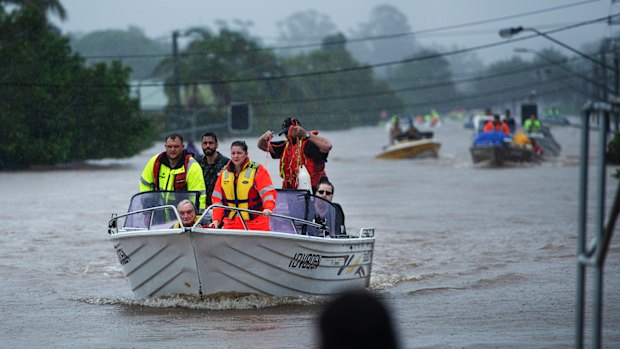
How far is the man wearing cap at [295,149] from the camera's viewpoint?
1384 cm

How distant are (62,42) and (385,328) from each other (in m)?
51.7

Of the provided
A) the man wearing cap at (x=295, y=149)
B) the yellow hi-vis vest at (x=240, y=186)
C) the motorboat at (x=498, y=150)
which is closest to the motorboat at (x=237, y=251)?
the yellow hi-vis vest at (x=240, y=186)

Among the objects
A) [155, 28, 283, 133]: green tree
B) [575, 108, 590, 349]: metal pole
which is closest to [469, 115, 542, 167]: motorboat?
[155, 28, 283, 133]: green tree

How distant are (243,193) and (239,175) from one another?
0.19 m

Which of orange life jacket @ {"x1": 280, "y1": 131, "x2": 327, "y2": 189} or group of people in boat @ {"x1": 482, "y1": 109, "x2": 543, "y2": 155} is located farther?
group of people in boat @ {"x1": 482, "y1": 109, "x2": 543, "y2": 155}

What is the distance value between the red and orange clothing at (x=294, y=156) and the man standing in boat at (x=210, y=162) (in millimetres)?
708

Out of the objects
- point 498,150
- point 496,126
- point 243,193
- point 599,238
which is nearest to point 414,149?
point 496,126

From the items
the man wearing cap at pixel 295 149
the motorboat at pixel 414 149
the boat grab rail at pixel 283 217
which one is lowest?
the motorboat at pixel 414 149

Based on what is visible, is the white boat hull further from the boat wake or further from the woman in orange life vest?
the woman in orange life vest

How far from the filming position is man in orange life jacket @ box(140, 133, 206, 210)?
1346cm

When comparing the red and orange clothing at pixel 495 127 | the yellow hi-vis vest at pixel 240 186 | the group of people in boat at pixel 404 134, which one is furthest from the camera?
the group of people in boat at pixel 404 134

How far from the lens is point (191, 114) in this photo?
274ft

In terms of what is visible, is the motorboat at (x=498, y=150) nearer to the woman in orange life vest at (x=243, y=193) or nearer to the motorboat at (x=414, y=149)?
the motorboat at (x=414, y=149)

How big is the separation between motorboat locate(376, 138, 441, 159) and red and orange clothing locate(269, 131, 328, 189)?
42895 millimetres
